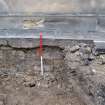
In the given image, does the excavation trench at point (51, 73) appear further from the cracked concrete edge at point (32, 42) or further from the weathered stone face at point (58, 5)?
the weathered stone face at point (58, 5)

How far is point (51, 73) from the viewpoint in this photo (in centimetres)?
498

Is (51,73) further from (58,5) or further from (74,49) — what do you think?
(58,5)

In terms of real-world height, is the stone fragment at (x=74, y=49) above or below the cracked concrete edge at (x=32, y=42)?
below

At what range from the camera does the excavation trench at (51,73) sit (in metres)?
4.35

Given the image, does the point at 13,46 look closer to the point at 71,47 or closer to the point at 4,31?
the point at 4,31

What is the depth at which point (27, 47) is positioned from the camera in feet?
16.3

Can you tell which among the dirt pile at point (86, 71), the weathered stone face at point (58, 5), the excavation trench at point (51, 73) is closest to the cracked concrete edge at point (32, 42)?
the excavation trench at point (51, 73)

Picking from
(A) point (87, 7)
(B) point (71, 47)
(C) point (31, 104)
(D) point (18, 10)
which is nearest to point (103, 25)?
(A) point (87, 7)

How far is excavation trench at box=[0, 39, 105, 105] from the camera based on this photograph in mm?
4352

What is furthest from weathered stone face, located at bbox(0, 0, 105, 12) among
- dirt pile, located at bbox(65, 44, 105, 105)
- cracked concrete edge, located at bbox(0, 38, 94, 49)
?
dirt pile, located at bbox(65, 44, 105, 105)

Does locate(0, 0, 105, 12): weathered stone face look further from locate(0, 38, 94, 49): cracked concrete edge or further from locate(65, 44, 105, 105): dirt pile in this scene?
locate(65, 44, 105, 105): dirt pile

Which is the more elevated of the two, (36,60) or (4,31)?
(4,31)

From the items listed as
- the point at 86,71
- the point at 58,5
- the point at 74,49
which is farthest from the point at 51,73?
the point at 58,5

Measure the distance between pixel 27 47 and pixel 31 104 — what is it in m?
1.10
